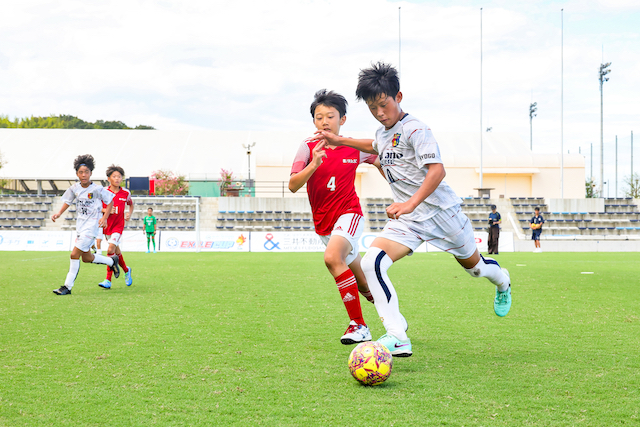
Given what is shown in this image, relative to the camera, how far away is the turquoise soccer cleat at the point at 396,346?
4.11 meters

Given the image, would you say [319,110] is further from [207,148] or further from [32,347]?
[207,148]

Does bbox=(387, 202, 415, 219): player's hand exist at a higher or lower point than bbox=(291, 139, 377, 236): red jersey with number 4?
lower

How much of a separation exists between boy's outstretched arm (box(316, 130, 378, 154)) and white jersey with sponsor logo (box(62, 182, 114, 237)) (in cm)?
603

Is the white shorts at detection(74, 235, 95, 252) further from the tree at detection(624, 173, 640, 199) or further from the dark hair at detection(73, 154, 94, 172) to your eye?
the tree at detection(624, 173, 640, 199)

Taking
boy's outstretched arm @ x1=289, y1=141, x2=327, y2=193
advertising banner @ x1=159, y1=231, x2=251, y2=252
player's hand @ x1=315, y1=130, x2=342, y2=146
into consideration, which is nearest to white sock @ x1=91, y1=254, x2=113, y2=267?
boy's outstretched arm @ x1=289, y1=141, x2=327, y2=193

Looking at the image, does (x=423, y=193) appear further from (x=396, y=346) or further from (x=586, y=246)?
(x=586, y=246)

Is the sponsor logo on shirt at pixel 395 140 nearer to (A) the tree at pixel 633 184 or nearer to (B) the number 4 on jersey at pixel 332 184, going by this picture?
(B) the number 4 on jersey at pixel 332 184

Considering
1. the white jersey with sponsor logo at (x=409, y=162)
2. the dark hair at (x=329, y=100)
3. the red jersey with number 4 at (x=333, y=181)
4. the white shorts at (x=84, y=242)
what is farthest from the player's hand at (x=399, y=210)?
the white shorts at (x=84, y=242)

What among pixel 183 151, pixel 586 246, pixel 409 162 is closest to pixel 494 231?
pixel 586 246

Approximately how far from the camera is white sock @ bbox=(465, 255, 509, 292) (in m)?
4.86

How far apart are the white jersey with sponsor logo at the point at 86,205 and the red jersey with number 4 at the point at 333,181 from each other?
17.8ft

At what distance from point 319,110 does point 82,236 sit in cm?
583

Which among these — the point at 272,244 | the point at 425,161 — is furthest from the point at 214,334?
the point at 272,244

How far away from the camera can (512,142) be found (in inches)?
2020
